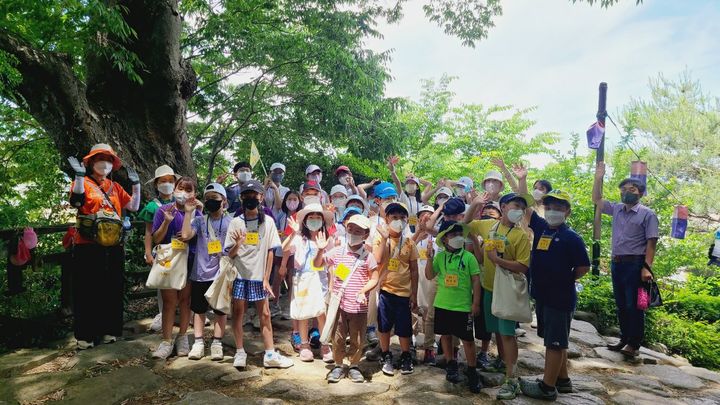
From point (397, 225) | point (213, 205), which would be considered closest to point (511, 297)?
point (397, 225)

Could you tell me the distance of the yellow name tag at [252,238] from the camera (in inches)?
168

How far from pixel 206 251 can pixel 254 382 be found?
58.4 inches

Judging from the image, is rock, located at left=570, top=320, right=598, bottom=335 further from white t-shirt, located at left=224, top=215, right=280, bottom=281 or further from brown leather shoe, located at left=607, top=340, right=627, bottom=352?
white t-shirt, located at left=224, top=215, right=280, bottom=281

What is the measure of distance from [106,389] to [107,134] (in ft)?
14.6

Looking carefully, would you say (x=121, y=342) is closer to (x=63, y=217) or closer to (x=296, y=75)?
(x=63, y=217)

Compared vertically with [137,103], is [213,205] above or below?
below

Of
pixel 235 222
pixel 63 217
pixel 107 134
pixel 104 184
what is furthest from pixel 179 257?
pixel 63 217

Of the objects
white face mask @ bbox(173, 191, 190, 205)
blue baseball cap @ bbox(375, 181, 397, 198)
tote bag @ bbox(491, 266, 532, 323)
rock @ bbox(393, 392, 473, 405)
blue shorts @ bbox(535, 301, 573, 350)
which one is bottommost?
rock @ bbox(393, 392, 473, 405)

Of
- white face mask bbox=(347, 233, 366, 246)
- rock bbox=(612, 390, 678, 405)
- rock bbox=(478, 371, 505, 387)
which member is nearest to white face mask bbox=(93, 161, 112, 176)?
white face mask bbox=(347, 233, 366, 246)

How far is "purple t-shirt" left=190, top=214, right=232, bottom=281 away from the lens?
4.53 metres

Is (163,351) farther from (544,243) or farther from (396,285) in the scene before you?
(544,243)

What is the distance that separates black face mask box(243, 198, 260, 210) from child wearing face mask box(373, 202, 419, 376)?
4.24 feet

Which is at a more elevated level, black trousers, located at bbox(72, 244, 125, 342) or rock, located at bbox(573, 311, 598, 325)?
black trousers, located at bbox(72, 244, 125, 342)

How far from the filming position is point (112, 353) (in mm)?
4438
